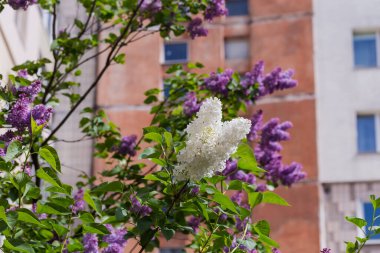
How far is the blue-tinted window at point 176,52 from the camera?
67.2 ft

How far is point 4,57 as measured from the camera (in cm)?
866

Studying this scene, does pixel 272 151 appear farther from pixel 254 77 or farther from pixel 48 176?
pixel 48 176

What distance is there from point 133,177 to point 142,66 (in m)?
14.3

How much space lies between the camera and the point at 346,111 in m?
18.5

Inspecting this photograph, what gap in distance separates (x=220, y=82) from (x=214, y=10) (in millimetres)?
740

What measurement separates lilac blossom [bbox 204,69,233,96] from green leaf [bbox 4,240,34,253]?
3.70m

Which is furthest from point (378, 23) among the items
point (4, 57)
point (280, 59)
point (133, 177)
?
point (133, 177)

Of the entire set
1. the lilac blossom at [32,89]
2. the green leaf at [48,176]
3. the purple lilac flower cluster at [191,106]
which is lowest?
the green leaf at [48,176]

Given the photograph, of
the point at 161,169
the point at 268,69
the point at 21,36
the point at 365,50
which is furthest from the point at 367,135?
the point at 161,169

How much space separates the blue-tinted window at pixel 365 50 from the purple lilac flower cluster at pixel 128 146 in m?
13.2

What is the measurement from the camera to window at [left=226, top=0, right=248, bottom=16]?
20.3 metres

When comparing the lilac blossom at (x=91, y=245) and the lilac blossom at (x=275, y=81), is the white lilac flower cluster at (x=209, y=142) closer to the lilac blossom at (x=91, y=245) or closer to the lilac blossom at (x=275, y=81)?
the lilac blossom at (x=91, y=245)

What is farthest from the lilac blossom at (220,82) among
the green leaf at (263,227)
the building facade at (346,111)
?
the building facade at (346,111)

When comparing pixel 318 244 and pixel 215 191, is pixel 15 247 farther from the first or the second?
pixel 318 244
